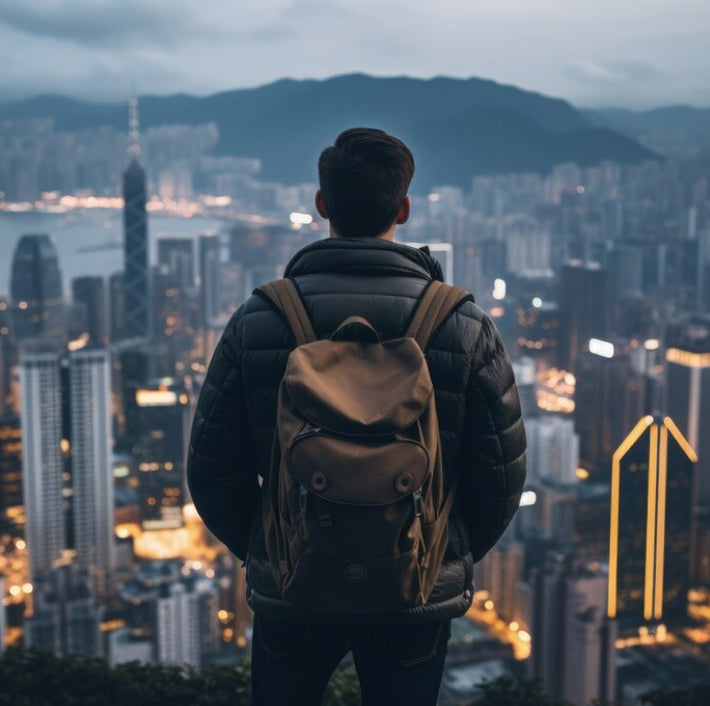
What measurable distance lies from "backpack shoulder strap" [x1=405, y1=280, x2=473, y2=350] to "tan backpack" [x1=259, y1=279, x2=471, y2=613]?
23 millimetres

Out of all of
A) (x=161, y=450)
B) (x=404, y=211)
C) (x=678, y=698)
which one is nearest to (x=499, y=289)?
(x=161, y=450)

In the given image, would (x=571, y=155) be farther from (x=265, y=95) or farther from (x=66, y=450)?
(x=66, y=450)

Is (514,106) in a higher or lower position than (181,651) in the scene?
higher

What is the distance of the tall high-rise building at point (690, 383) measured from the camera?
10.7 m

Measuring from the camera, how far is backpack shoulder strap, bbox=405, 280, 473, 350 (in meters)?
0.65

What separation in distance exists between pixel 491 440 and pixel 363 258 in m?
0.15

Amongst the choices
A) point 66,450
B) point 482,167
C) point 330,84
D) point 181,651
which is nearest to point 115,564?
point 66,450

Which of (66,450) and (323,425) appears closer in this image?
(323,425)

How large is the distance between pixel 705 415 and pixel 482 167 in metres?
6.68

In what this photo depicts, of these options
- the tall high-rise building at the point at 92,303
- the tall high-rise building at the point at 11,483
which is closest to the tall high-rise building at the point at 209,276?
the tall high-rise building at the point at 92,303

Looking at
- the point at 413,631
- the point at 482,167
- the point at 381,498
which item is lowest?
the point at 413,631

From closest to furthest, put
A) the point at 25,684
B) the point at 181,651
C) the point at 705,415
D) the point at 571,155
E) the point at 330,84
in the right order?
the point at 25,684
the point at 181,651
the point at 705,415
the point at 330,84
the point at 571,155

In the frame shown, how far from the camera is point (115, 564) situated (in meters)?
9.98

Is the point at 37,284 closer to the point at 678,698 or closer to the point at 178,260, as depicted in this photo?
the point at 178,260
